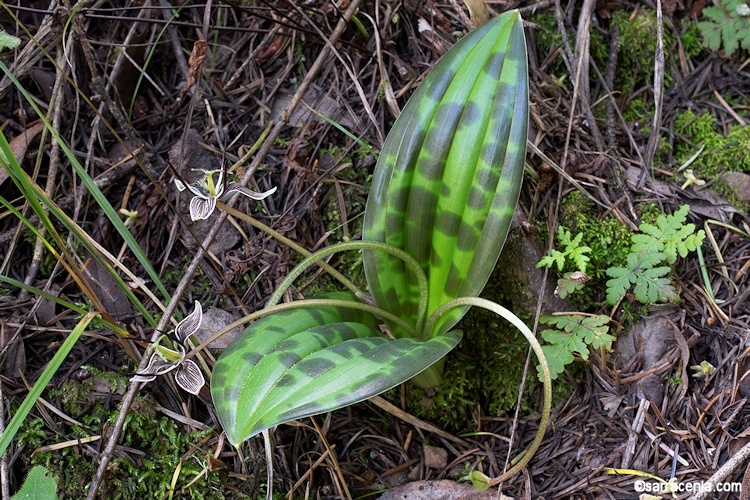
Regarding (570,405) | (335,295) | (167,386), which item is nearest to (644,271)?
(570,405)

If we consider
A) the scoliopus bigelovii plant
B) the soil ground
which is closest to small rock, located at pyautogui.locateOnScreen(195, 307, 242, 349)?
the soil ground

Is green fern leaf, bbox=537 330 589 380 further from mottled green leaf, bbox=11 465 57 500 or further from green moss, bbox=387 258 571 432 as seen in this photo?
mottled green leaf, bbox=11 465 57 500

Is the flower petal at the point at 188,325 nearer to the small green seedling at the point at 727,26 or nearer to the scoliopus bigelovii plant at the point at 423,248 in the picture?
the scoliopus bigelovii plant at the point at 423,248

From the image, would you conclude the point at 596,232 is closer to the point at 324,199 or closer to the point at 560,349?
the point at 560,349

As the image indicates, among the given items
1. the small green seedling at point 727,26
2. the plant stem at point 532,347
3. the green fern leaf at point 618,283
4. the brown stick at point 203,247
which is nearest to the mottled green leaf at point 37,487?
the brown stick at point 203,247

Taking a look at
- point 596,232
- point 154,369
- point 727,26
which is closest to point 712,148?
point 727,26
